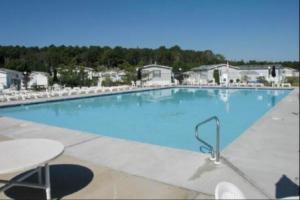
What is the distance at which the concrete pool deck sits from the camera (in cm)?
337

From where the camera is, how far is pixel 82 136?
613cm

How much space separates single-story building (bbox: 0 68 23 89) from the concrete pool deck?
21.1 meters

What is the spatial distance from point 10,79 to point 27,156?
85.4ft

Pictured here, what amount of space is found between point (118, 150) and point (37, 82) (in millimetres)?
26672

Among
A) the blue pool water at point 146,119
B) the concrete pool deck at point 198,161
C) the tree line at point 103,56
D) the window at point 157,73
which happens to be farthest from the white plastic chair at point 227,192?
the tree line at point 103,56

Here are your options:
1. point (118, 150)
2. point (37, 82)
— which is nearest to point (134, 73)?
point (37, 82)

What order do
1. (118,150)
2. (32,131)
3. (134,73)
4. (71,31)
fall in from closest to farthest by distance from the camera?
(118,150) < (32,131) < (134,73) < (71,31)

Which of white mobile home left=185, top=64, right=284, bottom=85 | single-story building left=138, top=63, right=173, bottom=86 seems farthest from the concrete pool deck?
white mobile home left=185, top=64, right=284, bottom=85

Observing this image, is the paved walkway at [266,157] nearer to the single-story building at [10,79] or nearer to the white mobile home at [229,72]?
the single-story building at [10,79]

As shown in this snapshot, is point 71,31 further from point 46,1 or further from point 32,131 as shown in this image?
point 32,131

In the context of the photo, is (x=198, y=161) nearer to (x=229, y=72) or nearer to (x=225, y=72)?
(x=225, y=72)

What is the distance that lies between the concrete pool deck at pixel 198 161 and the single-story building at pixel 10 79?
21118mm

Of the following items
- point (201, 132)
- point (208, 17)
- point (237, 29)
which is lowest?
point (201, 132)

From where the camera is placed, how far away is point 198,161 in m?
4.29
